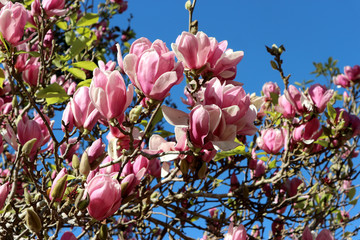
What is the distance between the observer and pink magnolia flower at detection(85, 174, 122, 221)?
88cm

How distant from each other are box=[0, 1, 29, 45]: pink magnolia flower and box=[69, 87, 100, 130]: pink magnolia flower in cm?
39

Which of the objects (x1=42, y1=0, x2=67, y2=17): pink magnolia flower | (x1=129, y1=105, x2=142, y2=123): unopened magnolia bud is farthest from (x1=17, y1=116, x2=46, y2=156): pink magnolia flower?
(x1=42, y1=0, x2=67, y2=17): pink magnolia flower

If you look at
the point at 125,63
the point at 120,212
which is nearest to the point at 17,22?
the point at 125,63

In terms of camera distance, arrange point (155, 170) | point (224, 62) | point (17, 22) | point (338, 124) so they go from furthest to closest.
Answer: point (338, 124) < point (155, 170) < point (17, 22) < point (224, 62)

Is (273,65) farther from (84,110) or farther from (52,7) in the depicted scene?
(52,7)

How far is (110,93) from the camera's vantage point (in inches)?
35.3

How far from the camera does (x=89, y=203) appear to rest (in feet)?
2.91

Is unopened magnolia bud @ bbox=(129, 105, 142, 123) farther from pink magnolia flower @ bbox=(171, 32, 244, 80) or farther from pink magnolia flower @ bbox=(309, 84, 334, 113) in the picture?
pink magnolia flower @ bbox=(309, 84, 334, 113)

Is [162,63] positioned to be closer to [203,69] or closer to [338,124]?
[203,69]

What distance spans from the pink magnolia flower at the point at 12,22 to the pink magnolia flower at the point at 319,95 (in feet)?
4.08

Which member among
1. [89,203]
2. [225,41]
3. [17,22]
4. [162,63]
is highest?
[17,22]

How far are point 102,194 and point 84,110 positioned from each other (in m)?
0.31

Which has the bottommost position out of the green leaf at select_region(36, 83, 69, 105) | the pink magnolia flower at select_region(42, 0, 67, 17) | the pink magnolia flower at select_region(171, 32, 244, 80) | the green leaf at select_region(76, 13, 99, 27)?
the pink magnolia flower at select_region(171, 32, 244, 80)

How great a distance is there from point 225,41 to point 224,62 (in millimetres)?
73
